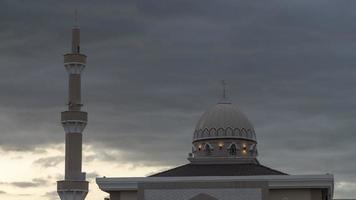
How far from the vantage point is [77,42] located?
5375 cm

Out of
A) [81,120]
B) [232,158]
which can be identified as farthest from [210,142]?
[81,120]

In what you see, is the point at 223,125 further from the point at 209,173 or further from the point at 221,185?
the point at 221,185

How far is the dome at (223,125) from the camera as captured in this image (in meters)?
52.1

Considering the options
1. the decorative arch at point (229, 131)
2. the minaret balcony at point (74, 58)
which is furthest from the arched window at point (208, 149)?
the minaret balcony at point (74, 58)

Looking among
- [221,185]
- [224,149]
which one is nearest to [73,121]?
[224,149]

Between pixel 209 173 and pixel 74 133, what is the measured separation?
9.78 m

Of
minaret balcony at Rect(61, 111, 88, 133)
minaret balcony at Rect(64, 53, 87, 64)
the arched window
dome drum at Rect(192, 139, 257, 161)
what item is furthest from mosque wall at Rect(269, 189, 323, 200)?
minaret balcony at Rect(64, 53, 87, 64)

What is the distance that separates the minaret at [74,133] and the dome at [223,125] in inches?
315

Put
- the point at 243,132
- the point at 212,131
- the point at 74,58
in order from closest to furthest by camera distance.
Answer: the point at 212,131
the point at 74,58
the point at 243,132

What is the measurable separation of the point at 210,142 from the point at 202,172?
511 cm

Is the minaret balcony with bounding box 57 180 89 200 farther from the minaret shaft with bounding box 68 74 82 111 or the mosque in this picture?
the minaret shaft with bounding box 68 74 82 111

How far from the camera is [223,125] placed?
5216 cm

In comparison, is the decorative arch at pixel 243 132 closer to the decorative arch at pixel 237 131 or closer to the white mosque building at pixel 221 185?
the decorative arch at pixel 237 131

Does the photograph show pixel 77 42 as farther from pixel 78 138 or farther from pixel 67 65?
pixel 78 138
